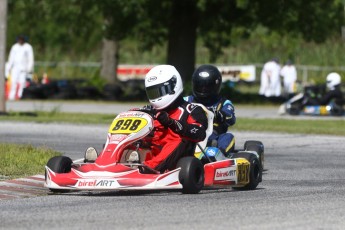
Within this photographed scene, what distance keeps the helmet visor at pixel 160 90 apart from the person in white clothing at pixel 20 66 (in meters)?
19.3

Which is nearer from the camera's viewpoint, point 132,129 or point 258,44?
point 132,129

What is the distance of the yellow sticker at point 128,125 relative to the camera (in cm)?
1065

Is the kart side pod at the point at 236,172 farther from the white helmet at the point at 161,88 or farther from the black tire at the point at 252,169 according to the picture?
the white helmet at the point at 161,88

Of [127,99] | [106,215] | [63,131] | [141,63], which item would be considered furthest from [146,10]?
[106,215]

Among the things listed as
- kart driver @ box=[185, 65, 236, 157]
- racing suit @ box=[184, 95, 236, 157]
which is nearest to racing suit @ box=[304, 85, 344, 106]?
kart driver @ box=[185, 65, 236, 157]

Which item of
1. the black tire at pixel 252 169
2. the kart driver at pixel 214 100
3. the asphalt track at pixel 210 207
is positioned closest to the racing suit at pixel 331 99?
the asphalt track at pixel 210 207

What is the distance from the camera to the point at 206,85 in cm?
1255

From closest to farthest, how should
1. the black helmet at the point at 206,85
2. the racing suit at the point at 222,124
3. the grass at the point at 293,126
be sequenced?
the racing suit at the point at 222,124 → the black helmet at the point at 206,85 → the grass at the point at 293,126

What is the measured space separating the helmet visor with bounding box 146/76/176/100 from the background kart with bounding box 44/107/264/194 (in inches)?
10.7

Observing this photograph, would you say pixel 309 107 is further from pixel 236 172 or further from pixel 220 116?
pixel 236 172

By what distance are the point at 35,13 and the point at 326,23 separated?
448 inches

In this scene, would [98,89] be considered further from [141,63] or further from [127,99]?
[141,63]

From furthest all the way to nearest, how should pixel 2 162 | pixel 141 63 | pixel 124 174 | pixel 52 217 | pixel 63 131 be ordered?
pixel 141 63, pixel 63 131, pixel 2 162, pixel 124 174, pixel 52 217

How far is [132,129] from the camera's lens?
10.6 meters
